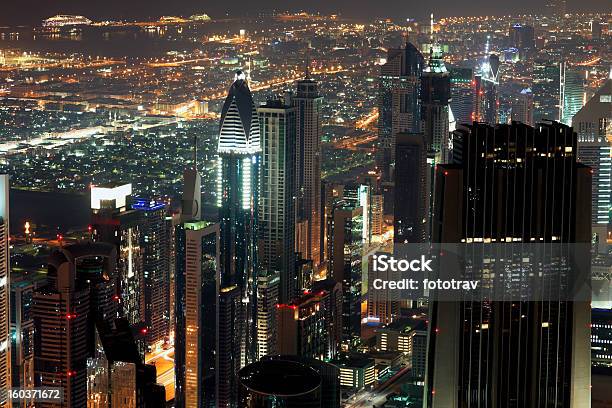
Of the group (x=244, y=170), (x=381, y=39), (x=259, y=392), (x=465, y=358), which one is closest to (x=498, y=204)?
(x=465, y=358)

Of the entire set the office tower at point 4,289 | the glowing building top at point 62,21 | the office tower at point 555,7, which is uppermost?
the office tower at point 555,7

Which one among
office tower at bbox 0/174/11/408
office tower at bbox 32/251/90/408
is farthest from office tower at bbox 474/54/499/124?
office tower at bbox 0/174/11/408

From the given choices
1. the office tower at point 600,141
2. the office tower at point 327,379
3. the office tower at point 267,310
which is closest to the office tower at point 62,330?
the office tower at point 327,379

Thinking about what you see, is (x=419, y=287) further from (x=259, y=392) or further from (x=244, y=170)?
(x=244, y=170)

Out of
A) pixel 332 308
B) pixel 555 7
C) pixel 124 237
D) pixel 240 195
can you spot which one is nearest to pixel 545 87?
pixel 555 7

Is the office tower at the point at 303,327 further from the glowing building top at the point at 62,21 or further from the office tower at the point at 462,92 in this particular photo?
A: the glowing building top at the point at 62,21

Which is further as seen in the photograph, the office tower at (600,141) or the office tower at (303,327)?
the office tower at (303,327)
